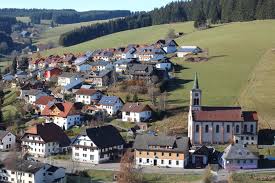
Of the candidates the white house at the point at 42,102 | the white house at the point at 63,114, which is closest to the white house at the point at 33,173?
the white house at the point at 63,114

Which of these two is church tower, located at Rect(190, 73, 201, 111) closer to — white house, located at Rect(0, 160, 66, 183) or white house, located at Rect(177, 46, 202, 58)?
white house, located at Rect(0, 160, 66, 183)

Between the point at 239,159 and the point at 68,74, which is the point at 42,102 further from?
the point at 239,159

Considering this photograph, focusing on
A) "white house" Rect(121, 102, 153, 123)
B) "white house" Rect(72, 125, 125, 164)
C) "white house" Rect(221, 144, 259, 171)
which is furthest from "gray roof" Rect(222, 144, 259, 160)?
"white house" Rect(121, 102, 153, 123)

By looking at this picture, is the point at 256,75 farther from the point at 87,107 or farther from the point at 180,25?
the point at 180,25

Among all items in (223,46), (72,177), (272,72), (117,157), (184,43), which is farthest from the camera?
(184,43)

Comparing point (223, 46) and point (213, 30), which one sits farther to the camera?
point (213, 30)

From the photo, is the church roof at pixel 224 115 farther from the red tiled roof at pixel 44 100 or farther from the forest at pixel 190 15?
the forest at pixel 190 15

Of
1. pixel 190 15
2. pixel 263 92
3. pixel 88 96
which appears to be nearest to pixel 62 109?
pixel 88 96

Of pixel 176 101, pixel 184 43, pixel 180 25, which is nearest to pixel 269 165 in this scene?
pixel 176 101
